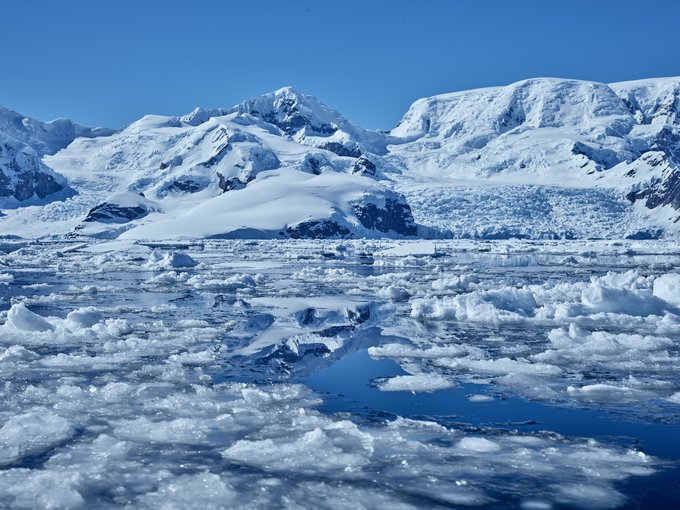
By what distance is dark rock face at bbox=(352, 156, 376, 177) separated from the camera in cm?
15438

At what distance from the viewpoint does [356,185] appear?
129750 mm

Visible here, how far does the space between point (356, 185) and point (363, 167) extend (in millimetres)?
26199

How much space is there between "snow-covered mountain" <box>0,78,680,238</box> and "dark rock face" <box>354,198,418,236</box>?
0.66 feet

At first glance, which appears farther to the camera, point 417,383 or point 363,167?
point 363,167

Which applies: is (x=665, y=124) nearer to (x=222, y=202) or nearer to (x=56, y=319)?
(x=222, y=202)

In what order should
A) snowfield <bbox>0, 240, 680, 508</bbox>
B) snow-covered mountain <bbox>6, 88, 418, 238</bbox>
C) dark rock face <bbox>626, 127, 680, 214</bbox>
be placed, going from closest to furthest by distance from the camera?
snowfield <bbox>0, 240, 680, 508</bbox>, snow-covered mountain <bbox>6, 88, 418, 238</bbox>, dark rock face <bbox>626, 127, 680, 214</bbox>

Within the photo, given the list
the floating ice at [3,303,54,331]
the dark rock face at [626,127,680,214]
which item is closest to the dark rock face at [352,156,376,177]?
the dark rock face at [626,127,680,214]

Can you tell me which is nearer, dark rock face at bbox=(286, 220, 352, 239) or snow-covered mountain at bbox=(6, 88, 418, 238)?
dark rock face at bbox=(286, 220, 352, 239)

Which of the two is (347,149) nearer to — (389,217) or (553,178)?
(553,178)

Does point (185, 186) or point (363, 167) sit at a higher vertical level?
point (363, 167)

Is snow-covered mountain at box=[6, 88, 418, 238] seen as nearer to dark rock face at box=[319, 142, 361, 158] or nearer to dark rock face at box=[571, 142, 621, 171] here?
dark rock face at box=[319, 142, 361, 158]

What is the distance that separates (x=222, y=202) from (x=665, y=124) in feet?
429

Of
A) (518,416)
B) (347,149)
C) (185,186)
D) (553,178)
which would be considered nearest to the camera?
(518,416)

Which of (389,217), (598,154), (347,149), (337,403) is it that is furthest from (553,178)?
(337,403)
